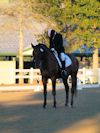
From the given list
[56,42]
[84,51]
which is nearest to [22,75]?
[84,51]

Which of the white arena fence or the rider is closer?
the rider

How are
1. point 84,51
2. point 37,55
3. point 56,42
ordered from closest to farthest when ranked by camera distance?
point 37,55, point 56,42, point 84,51

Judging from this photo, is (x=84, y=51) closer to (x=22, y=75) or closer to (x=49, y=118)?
(x=22, y=75)

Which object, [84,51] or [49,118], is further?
[84,51]

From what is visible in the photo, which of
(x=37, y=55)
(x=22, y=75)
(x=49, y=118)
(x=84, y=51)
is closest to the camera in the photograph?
(x=49, y=118)

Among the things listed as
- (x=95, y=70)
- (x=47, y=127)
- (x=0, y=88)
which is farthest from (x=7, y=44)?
(x=47, y=127)

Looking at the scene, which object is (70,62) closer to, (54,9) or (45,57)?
(45,57)

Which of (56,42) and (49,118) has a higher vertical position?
(56,42)

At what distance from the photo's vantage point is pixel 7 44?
53.4 metres

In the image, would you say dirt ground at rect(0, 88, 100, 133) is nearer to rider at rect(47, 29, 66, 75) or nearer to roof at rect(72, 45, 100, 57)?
rider at rect(47, 29, 66, 75)

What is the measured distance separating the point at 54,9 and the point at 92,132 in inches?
1416

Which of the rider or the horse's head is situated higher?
the rider

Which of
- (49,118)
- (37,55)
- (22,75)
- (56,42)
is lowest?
(49,118)

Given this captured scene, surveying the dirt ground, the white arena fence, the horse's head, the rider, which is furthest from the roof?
the horse's head
